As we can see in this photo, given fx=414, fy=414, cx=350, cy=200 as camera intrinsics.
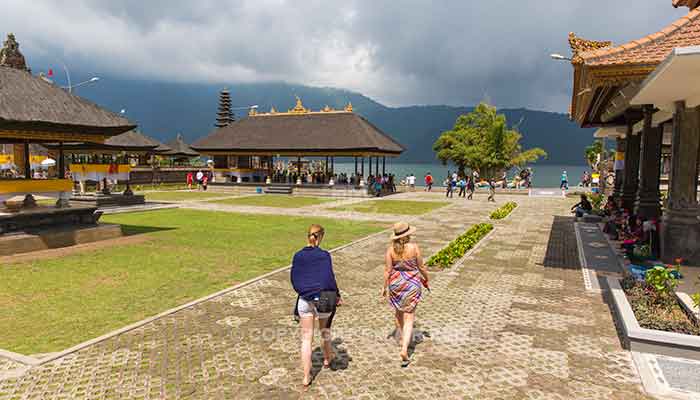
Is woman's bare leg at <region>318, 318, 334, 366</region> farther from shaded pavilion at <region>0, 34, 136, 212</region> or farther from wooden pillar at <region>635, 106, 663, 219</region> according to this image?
wooden pillar at <region>635, 106, 663, 219</region>

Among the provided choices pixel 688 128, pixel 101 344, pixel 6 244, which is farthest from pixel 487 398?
pixel 6 244

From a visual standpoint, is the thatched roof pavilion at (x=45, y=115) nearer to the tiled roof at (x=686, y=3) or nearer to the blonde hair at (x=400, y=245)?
the blonde hair at (x=400, y=245)

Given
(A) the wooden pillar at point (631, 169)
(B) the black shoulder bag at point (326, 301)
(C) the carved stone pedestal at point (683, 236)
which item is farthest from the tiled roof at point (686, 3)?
(B) the black shoulder bag at point (326, 301)

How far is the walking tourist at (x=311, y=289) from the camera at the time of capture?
4.41m

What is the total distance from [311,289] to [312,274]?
157 millimetres

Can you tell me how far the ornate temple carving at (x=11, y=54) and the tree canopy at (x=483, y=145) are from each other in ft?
158

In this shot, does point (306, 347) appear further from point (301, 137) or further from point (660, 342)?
point (301, 137)

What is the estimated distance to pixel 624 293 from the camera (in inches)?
273

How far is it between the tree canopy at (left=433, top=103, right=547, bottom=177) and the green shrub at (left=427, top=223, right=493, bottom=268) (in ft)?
139

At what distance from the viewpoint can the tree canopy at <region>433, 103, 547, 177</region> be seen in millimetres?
54438

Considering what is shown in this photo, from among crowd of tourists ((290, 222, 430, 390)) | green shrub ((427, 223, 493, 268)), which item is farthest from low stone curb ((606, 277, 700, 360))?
green shrub ((427, 223, 493, 268))

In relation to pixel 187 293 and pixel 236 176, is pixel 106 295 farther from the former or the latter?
pixel 236 176

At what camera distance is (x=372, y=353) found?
523 cm

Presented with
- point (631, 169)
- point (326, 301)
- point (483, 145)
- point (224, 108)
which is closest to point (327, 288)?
point (326, 301)
